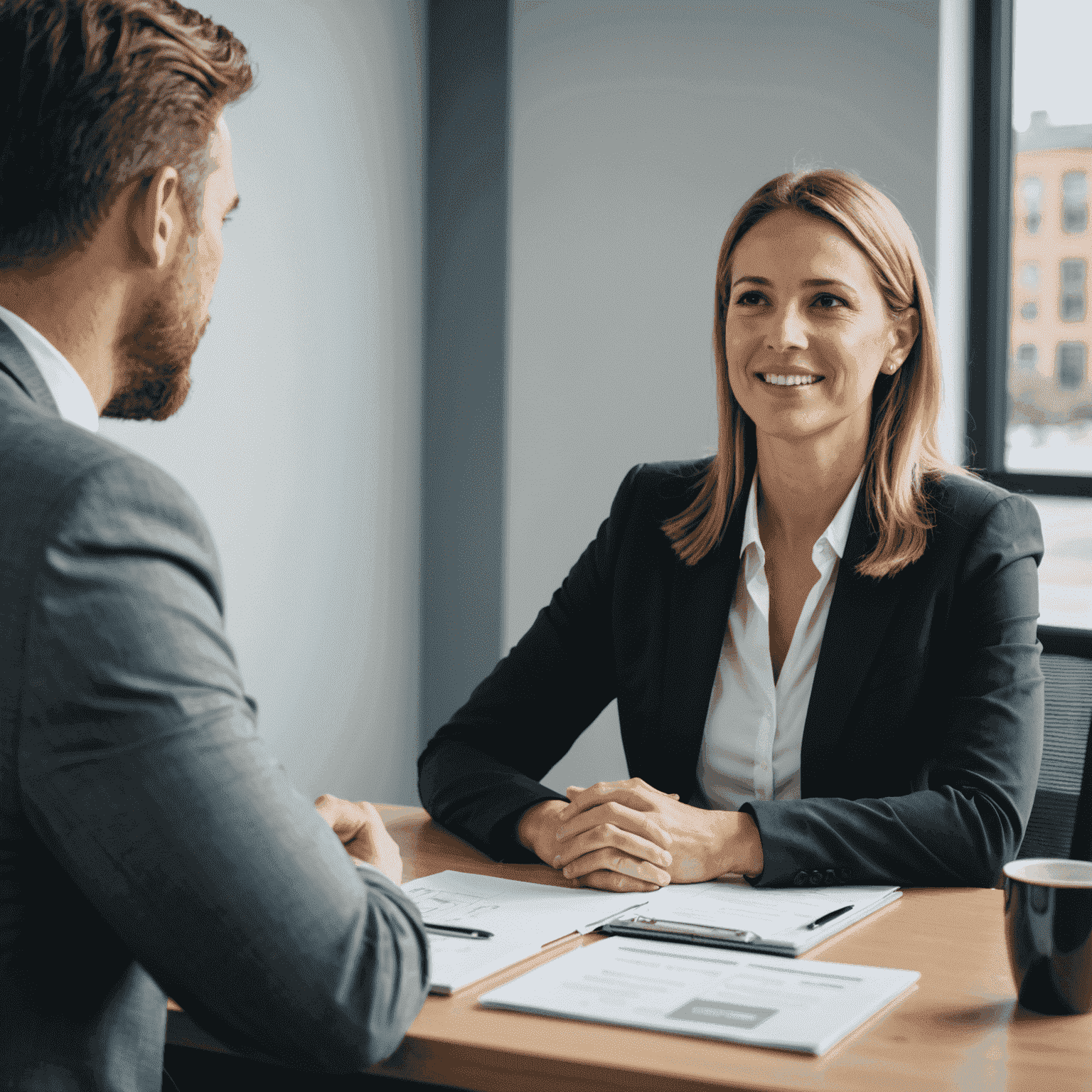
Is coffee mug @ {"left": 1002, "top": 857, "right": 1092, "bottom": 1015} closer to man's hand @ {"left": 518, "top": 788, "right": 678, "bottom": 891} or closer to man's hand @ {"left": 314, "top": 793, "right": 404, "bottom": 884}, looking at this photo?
man's hand @ {"left": 518, "top": 788, "right": 678, "bottom": 891}

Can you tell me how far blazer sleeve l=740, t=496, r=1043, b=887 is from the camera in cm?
138

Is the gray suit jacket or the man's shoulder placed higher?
the man's shoulder

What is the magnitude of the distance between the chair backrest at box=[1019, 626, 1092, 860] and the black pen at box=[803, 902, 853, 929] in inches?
20.1

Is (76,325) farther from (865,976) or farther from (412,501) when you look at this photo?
(412,501)

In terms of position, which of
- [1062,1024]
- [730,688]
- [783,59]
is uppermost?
[783,59]

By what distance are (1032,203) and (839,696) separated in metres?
2.14

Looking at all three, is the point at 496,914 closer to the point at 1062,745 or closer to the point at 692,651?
the point at 692,651

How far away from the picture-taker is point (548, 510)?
137 inches

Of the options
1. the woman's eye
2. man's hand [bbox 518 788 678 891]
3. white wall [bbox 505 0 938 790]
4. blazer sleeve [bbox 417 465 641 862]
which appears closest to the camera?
man's hand [bbox 518 788 678 891]

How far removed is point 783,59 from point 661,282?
620 mm

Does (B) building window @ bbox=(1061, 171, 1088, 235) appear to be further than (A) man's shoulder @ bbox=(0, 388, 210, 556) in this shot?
Yes

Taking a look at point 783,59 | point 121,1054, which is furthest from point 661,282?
point 121,1054

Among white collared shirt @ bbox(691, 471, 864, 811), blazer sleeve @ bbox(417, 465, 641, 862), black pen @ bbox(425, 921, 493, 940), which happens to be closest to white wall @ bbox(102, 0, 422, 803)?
blazer sleeve @ bbox(417, 465, 641, 862)

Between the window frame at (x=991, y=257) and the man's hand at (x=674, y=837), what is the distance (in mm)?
2082
